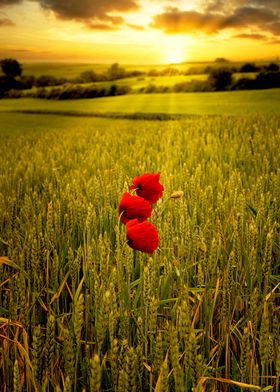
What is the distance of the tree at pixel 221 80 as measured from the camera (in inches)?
727

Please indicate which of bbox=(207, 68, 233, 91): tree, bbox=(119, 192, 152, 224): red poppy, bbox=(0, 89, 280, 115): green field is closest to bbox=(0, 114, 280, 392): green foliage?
→ bbox=(119, 192, 152, 224): red poppy

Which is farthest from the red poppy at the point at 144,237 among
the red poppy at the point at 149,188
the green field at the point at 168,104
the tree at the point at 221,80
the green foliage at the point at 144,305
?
→ the tree at the point at 221,80

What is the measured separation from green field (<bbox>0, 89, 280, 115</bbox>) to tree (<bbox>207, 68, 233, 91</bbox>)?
112cm

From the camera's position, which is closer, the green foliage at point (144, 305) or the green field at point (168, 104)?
the green foliage at point (144, 305)

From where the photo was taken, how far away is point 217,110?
12.8m

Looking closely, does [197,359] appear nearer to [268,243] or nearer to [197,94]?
[268,243]

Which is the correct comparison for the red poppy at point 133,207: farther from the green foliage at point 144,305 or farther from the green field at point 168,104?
the green field at point 168,104

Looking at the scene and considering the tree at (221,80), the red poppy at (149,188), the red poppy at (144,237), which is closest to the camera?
the red poppy at (144,237)

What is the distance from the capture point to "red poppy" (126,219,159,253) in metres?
1.11

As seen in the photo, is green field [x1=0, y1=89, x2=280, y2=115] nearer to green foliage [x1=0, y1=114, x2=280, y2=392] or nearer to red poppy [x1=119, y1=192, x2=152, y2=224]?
green foliage [x1=0, y1=114, x2=280, y2=392]

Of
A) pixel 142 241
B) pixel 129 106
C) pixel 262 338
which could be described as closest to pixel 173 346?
pixel 262 338

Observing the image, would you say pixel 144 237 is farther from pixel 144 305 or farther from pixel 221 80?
pixel 221 80

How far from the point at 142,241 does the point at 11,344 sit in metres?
0.47

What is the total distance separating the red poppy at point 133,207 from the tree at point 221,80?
18.1 meters
